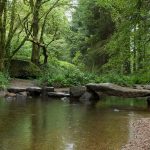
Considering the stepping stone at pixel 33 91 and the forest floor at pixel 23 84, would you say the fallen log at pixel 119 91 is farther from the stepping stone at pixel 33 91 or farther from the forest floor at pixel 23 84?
the stepping stone at pixel 33 91

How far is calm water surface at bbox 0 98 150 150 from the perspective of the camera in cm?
919

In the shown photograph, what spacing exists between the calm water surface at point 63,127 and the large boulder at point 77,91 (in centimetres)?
472

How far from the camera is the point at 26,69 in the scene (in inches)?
1115

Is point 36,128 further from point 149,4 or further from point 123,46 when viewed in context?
point 149,4

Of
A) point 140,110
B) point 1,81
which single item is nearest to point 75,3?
point 1,81

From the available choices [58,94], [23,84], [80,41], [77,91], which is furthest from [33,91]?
[80,41]

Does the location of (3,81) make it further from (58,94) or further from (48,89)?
(58,94)

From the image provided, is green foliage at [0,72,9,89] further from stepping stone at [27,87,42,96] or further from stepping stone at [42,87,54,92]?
stepping stone at [42,87,54,92]

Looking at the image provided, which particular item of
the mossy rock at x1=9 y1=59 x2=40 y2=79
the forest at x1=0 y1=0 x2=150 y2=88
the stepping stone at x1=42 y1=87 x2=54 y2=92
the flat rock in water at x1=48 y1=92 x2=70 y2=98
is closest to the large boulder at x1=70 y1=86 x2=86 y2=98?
the flat rock in water at x1=48 y1=92 x2=70 y2=98

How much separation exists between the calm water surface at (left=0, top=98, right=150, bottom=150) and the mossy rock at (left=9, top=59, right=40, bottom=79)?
11.4 m

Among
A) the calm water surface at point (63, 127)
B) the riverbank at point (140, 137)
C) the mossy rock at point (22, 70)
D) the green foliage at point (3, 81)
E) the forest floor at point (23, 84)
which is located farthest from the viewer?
the mossy rock at point (22, 70)

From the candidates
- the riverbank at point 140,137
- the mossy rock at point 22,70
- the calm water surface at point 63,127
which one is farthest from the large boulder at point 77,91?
the riverbank at point 140,137

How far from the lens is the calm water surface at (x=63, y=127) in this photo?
9188 mm

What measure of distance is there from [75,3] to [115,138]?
2383 centimetres
